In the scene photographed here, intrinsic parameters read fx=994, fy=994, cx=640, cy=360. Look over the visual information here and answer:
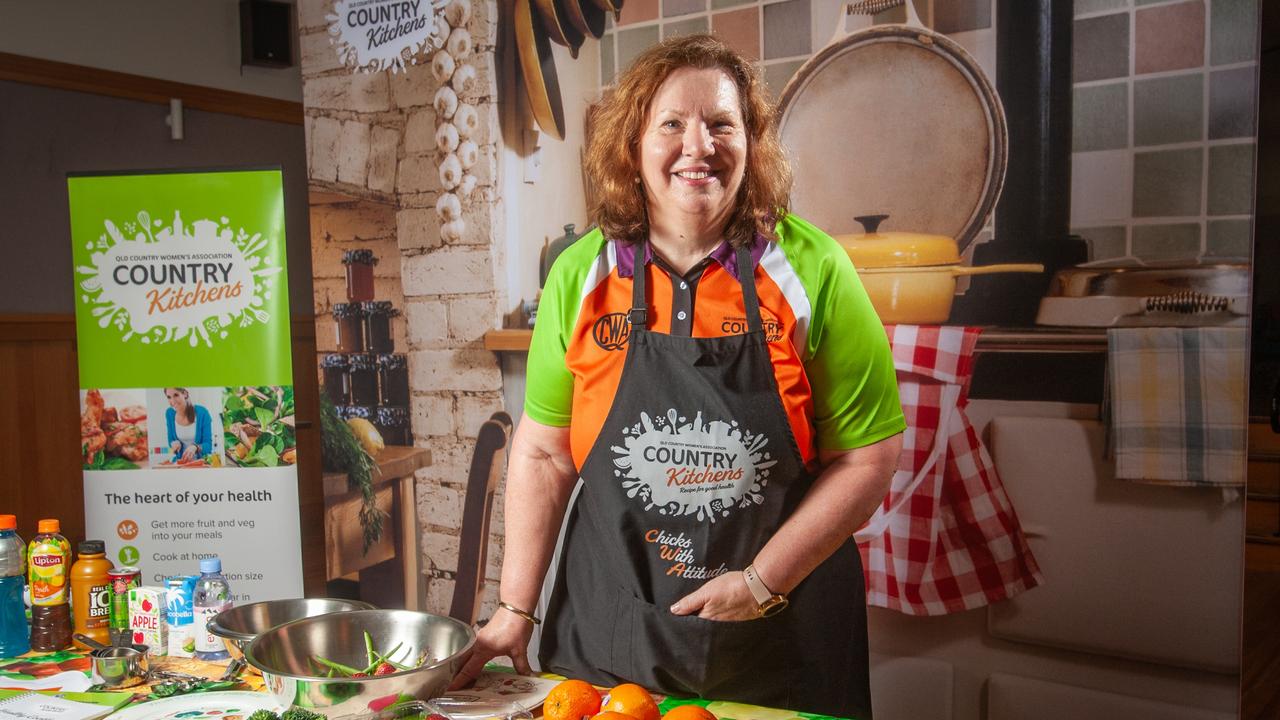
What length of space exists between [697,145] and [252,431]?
187 cm

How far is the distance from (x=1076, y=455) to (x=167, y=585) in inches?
69.1

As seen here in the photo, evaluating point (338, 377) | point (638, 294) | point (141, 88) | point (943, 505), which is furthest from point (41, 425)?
point (943, 505)

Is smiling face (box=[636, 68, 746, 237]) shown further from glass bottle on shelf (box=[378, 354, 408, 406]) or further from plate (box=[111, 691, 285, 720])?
glass bottle on shelf (box=[378, 354, 408, 406])

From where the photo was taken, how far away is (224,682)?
1.53 meters

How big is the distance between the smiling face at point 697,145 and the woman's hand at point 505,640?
79 cm

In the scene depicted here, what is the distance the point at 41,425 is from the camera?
4.17 meters

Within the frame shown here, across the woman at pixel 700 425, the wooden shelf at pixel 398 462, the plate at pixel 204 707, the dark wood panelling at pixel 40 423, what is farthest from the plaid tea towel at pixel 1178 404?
the dark wood panelling at pixel 40 423

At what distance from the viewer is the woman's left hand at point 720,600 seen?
5.78 ft

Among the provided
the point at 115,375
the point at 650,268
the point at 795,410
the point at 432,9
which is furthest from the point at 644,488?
the point at 115,375

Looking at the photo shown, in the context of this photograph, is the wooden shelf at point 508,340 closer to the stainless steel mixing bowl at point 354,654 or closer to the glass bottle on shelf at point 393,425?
the glass bottle on shelf at point 393,425

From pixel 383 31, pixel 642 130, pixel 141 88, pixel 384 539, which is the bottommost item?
pixel 384 539

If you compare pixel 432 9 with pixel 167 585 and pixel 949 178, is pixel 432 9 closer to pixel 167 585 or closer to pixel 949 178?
pixel 949 178

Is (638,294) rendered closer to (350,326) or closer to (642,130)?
(642,130)

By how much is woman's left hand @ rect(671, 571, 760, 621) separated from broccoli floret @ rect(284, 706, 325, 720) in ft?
2.25
